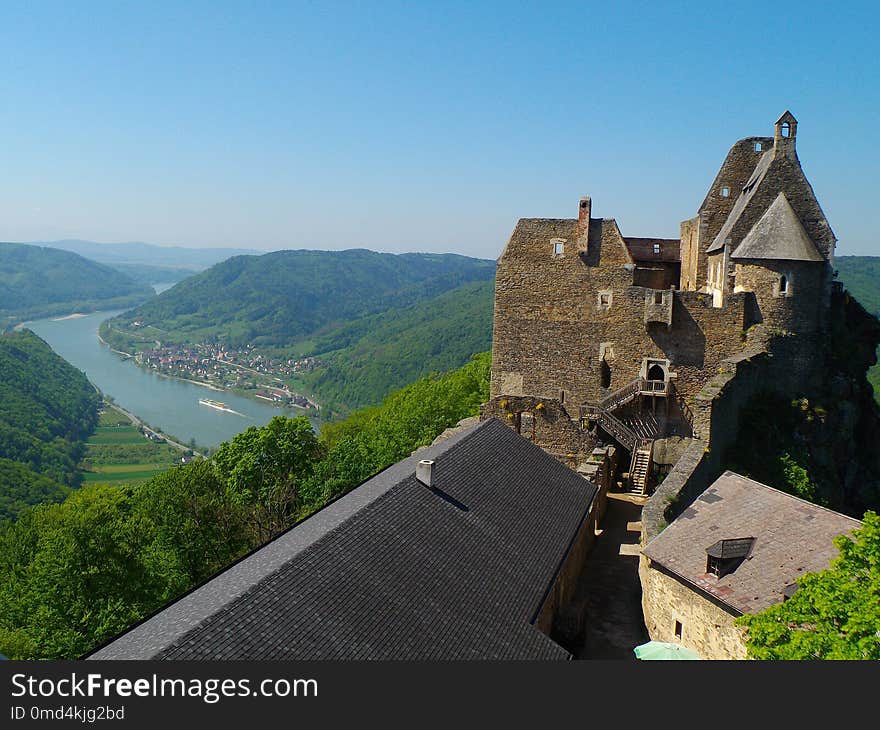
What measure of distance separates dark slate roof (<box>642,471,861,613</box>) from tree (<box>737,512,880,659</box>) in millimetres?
3850

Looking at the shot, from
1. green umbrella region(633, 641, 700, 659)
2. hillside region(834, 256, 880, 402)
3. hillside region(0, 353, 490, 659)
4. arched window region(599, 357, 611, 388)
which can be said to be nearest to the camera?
green umbrella region(633, 641, 700, 659)

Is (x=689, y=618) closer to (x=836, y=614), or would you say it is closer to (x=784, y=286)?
(x=836, y=614)

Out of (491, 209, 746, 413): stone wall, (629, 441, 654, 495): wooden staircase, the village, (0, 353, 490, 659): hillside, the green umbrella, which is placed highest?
(491, 209, 746, 413): stone wall

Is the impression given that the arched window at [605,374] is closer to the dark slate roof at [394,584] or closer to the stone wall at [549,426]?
the stone wall at [549,426]

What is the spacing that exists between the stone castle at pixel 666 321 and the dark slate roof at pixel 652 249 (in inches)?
112

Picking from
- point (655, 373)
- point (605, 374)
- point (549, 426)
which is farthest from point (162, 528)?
point (655, 373)

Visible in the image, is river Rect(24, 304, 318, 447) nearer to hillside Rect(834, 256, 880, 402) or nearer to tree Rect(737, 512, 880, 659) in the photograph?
hillside Rect(834, 256, 880, 402)

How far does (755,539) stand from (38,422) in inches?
4168

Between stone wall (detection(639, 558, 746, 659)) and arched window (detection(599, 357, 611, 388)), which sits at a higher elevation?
arched window (detection(599, 357, 611, 388))

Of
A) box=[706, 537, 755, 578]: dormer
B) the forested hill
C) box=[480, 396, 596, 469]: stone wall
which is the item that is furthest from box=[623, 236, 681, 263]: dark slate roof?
the forested hill

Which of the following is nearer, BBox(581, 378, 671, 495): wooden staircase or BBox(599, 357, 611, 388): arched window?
BBox(581, 378, 671, 495): wooden staircase

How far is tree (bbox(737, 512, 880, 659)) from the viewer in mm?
9750

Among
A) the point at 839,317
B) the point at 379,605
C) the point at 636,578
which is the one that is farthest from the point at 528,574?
the point at 839,317

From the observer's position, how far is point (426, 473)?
17.0 metres
